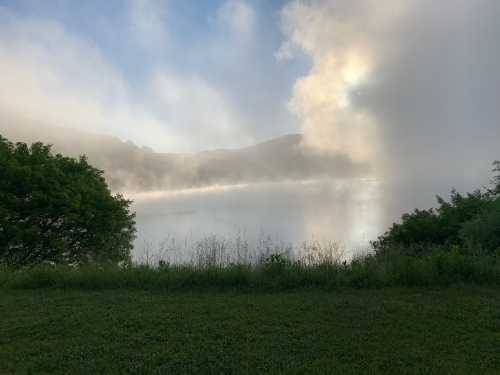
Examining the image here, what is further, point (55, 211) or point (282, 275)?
point (55, 211)

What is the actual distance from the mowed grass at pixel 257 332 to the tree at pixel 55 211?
45.9ft

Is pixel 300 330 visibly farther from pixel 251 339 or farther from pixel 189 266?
pixel 189 266

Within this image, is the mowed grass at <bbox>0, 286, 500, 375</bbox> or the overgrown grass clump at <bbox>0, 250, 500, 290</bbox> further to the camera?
the overgrown grass clump at <bbox>0, 250, 500, 290</bbox>

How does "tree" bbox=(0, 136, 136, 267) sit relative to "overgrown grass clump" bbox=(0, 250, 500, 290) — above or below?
above

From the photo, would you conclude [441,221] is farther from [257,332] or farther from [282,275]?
[257,332]

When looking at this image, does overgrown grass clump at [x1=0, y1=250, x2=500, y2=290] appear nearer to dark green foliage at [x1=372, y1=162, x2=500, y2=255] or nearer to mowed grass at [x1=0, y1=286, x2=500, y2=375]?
mowed grass at [x1=0, y1=286, x2=500, y2=375]

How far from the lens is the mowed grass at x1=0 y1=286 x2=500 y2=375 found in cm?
339

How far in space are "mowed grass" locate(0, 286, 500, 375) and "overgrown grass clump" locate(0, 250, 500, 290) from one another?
1.16 ft

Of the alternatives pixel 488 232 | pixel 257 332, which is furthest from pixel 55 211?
pixel 488 232

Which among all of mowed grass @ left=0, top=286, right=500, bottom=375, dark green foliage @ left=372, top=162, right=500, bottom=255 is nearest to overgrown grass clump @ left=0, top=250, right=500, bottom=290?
mowed grass @ left=0, top=286, right=500, bottom=375

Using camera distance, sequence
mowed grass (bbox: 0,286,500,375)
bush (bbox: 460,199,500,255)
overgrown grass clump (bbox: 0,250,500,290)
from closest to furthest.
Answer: mowed grass (bbox: 0,286,500,375) < overgrown grass clump (bbox: 0,250,500,290) < bush (bbox: 460,199,500,255)

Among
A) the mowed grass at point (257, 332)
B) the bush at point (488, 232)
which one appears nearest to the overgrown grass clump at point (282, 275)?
the mowed grass at point (257, 332)

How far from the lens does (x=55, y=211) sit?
66.1 ft

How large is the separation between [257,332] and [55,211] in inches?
806
